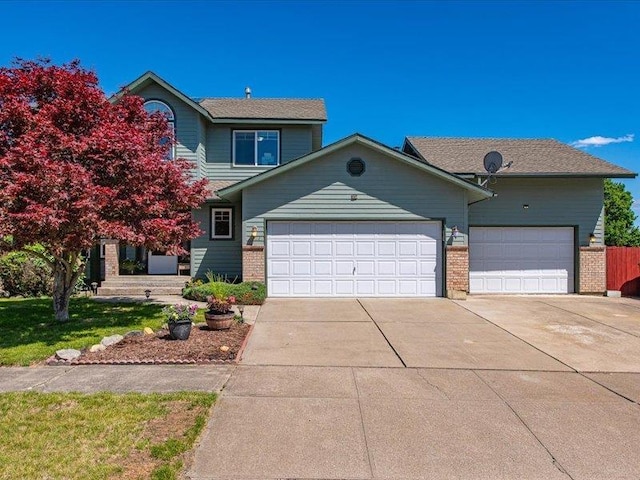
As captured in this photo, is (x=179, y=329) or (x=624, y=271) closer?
(x=179, y=329)

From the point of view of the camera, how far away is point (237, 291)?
11836 millimetres

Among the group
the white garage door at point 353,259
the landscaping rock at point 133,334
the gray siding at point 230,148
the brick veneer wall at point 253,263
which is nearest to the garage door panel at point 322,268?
the white garage door at point 353,259

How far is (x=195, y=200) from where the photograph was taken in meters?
9.12

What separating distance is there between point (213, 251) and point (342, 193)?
16.8 feet

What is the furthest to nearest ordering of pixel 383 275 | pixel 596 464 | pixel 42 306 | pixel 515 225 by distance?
pixel 515 225
pixel 383 275
pixel 42 306
pixel 596 464

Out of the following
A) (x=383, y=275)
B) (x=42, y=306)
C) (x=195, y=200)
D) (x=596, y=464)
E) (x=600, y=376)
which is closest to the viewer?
(x=596, y=464)

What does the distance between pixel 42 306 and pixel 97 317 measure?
2555 millimetres

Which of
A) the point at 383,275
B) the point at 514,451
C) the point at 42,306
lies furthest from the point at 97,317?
the point at 514,451

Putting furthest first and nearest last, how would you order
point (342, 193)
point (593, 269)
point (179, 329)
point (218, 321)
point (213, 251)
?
1. point (213, 251)
2. point (593, 269)
3. point (342, 193)
4. point (218, 321)
5. point (179, 329)

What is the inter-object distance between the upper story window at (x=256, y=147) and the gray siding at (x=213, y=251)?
7.09ft

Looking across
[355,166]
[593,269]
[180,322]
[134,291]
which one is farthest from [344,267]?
[593,269]

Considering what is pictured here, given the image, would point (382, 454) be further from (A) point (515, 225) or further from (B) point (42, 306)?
(A) point (515, 225)

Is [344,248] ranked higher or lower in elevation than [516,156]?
lower

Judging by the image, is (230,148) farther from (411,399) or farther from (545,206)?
(411,399)
